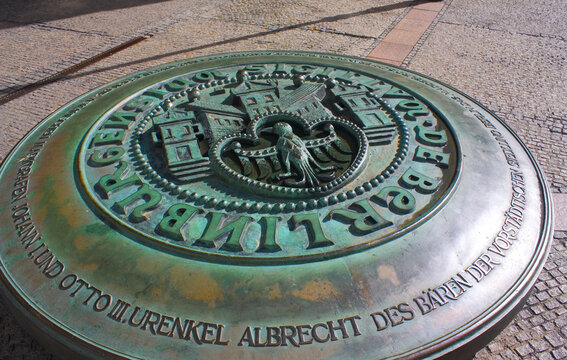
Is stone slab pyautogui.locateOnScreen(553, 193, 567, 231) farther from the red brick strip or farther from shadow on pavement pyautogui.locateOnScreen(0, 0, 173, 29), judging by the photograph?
shadow on pavement pyautogui.locateOnScreen(0, 0, 173, 29)

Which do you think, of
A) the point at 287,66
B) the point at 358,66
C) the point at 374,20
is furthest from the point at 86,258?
the point at 374,20

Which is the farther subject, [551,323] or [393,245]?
[551,323]

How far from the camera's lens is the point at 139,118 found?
391cm

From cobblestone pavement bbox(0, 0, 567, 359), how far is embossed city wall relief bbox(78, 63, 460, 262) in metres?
1.34

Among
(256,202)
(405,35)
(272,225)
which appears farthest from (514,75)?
(272,225)

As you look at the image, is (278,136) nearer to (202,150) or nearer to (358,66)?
(202,150)

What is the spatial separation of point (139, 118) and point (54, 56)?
4854mm

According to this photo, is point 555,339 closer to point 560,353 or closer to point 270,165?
point 560,353

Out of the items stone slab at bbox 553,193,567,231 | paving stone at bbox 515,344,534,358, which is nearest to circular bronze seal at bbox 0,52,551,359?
paving stone at bbox 515,344,534,358

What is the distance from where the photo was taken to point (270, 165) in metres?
3.29

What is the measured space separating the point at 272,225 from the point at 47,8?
33.0 feet

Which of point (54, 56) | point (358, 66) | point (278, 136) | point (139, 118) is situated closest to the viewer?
point (278, 136)

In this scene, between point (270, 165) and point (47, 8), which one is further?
point (47, 8)

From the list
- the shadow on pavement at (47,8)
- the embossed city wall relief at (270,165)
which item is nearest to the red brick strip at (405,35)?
the embossed city wall relief at (270,165)
